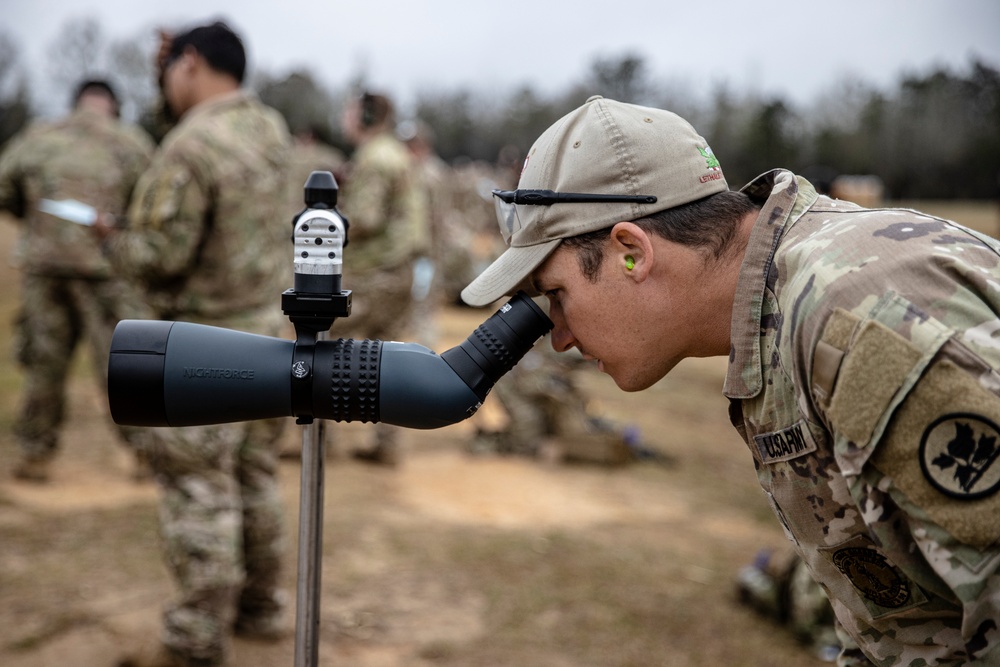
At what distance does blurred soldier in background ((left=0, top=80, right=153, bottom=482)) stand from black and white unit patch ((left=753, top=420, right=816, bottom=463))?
4.46 m

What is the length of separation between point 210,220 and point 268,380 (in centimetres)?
181

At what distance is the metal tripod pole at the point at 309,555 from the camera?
171 cm

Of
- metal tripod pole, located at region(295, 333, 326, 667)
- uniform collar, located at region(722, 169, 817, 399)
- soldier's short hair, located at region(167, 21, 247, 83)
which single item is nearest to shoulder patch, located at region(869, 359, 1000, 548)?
uniform collar, located at region(722, 169, 817, 399)

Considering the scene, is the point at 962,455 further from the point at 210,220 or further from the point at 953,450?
the point at 210,220

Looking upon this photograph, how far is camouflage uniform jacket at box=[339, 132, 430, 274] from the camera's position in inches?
227

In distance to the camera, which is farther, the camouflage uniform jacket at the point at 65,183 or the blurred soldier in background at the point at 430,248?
the blurred soldier in background at the point at 430,248

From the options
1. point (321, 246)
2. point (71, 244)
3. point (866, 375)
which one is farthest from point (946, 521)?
point (71, 244)

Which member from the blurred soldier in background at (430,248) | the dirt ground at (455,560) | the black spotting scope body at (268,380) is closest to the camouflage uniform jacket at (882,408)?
the black spotting scope body at (268,380)

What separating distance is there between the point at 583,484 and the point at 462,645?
7.51ft

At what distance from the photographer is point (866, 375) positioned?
1230 millimetres

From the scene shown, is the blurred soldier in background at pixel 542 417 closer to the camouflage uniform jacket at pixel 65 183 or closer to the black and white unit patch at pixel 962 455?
the camouflage uniform jacket at pixel 65 183

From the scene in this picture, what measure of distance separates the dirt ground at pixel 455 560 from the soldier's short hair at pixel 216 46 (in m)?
2.35

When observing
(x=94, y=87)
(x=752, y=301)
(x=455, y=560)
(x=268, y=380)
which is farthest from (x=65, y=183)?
(x=752, y=301)

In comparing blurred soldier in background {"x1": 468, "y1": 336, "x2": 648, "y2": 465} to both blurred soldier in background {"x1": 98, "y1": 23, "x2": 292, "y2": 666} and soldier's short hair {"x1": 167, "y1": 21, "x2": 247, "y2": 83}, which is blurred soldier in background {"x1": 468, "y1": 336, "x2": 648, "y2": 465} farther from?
soldier's short hair {"x1": 167, "y1": 21, "x2": 247, "y2": 83}
